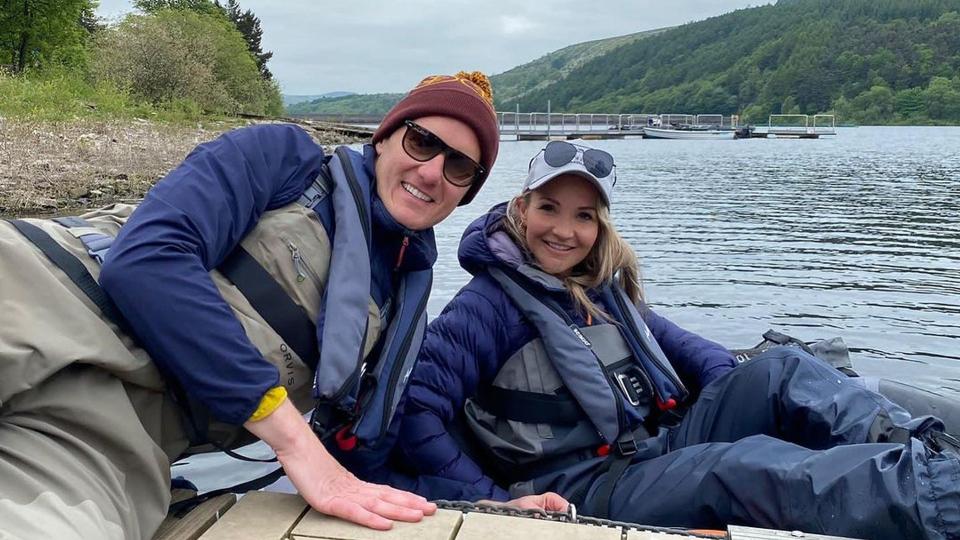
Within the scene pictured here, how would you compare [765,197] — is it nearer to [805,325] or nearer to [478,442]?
[805,325]

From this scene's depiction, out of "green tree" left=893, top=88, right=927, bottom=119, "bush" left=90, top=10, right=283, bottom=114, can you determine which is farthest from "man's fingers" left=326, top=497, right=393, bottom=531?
"green tree" left=893, top=88, right=927, bottom=119

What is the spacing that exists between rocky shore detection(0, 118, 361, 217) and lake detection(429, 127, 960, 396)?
264 inches

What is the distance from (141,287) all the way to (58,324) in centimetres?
20

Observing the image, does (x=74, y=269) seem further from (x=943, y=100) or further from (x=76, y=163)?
(x=943, y=100)

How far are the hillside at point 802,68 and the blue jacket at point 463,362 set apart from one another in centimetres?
10783

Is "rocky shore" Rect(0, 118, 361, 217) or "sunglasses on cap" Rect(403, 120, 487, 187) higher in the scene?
"sunglasses on cap" Rect(403, 120, 487, 187)

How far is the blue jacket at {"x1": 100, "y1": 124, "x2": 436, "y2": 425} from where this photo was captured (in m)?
1.99

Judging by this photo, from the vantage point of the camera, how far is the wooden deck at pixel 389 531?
2.09 metres

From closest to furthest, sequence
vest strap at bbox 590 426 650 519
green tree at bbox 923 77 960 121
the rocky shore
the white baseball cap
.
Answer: vest strap at bbox 590 426 650 519
the white baseball cap
the rocky shore
green tree at bbox 923 77 960 121

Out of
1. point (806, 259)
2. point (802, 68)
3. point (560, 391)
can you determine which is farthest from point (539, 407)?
point (802, 68)

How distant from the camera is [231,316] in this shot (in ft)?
6.88

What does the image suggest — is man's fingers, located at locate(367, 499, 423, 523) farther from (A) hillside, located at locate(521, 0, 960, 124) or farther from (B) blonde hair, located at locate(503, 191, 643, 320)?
(A) hillside, located at locate(521, 0, 960, 124)

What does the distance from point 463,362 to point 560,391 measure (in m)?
0.40

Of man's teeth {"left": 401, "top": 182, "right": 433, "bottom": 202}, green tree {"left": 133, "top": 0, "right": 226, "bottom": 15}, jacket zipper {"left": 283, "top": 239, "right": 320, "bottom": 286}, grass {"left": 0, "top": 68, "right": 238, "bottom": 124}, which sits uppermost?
green tree {"left": 133, "top": 0, "right": 226, "bottom": 15}
